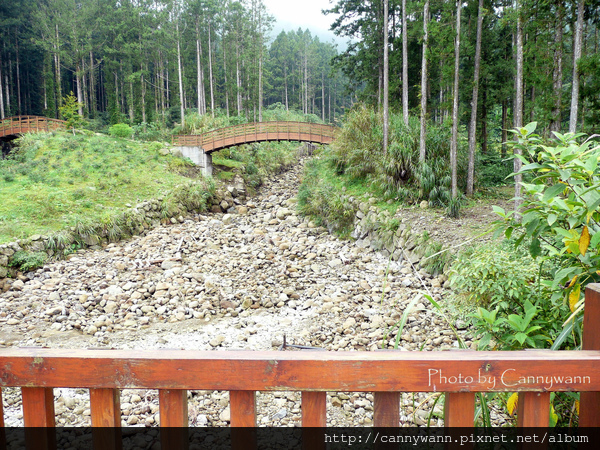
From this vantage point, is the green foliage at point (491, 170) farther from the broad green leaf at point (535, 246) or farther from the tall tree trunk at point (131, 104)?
the tall tree trunk at point (131, 104)

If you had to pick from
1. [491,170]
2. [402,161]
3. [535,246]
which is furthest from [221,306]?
[491,170]

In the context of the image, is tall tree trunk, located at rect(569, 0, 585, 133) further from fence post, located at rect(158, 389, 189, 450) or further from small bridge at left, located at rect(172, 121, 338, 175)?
small bridge at left, located at rect(172, 121, 338, 175)

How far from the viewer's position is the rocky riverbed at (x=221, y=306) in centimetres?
451

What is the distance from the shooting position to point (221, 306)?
7.84 m

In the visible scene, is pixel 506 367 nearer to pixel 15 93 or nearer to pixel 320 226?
pixel 320 226

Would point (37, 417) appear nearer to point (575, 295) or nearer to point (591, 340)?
point (591, 340)

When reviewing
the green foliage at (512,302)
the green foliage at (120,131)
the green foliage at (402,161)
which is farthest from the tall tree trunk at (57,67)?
the green foliage at (512,302)

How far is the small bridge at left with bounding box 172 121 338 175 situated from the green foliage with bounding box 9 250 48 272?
8237 millimetres

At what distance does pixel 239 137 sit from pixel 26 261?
31.9ft

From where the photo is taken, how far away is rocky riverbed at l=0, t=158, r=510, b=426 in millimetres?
4512

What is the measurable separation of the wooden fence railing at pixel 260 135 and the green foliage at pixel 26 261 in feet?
28.9

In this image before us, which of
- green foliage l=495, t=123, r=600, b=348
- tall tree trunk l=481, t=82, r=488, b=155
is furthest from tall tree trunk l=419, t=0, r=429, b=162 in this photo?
green foliage l=495, t=123, r=600, b=348

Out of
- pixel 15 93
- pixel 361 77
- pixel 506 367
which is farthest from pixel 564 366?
pixel 15 93

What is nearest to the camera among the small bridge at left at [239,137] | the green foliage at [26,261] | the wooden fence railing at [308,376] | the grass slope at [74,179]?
the wooden fence railing at [308,376]
